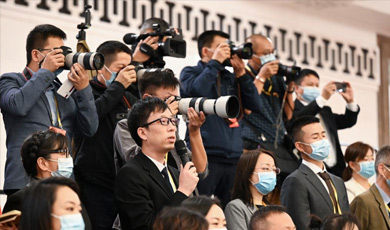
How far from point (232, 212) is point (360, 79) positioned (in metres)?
4.91

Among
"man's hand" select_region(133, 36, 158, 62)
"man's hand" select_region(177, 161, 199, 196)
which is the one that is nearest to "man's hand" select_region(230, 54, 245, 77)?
"man's hand" select_region(133, 36, 158, 62)

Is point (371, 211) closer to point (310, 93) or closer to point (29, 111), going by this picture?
point (310, 93)

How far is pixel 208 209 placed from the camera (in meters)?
3.78

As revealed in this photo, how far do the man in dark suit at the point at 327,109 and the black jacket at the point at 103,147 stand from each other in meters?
1.80

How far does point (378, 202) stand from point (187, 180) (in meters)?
1.78

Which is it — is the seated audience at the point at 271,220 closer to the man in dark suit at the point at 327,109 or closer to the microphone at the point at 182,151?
the microphone at the point at 182,151

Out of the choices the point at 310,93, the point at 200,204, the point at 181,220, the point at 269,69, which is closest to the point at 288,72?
the point at 269,69

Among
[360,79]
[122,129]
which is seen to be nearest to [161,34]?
[122,129]

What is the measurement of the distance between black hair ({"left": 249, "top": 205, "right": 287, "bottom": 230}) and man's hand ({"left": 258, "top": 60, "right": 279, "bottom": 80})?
1.67 metres

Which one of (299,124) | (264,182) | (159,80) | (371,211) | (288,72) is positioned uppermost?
(288,72)

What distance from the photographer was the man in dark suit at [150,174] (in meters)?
3.97

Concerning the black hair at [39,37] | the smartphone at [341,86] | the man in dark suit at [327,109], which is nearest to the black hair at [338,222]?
the man in dark suit at [327,109]

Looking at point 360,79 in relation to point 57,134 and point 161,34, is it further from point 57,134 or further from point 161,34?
point 57,134

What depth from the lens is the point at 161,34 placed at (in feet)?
16.5
